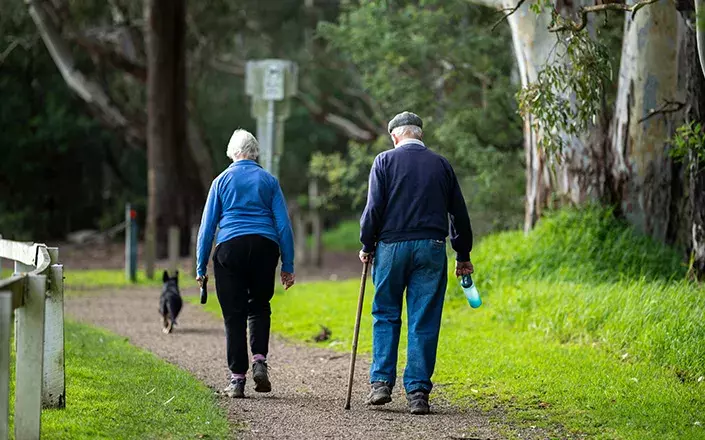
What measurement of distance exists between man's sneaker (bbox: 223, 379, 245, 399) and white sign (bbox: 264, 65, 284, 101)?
9304 millimetres

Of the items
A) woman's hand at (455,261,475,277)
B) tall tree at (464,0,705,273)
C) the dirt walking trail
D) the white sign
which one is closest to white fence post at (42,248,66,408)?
the dirt walking trail

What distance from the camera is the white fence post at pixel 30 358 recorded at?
20.8 ft

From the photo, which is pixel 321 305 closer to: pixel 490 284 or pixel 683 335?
pixel 490 284

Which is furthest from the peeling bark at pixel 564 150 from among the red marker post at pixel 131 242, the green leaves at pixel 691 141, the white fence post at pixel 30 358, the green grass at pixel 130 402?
the white fence post at pixel 30 358

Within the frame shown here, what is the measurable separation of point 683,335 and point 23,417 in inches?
227

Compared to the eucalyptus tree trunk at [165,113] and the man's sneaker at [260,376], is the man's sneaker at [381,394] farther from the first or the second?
the eucalyptus tree trunk at [165,113]

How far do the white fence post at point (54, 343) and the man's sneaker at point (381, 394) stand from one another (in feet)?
6.75

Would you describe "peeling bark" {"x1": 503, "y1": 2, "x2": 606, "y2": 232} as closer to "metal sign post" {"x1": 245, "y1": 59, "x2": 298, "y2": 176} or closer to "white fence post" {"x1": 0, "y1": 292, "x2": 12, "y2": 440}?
"metal sign post" {"x1": 245, "y1": 59, "x2": 298, "y2": 176}

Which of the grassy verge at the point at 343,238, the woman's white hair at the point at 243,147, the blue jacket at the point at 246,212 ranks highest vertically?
the woman's white hair at the point at 243,147

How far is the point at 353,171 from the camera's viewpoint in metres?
23.8

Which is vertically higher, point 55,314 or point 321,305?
point 55,314

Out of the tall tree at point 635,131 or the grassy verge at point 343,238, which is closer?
the tall tree at point 635,131

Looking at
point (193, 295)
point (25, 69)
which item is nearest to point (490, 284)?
point (193, 295)

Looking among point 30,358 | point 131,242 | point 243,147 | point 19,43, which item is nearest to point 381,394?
point 243,147
